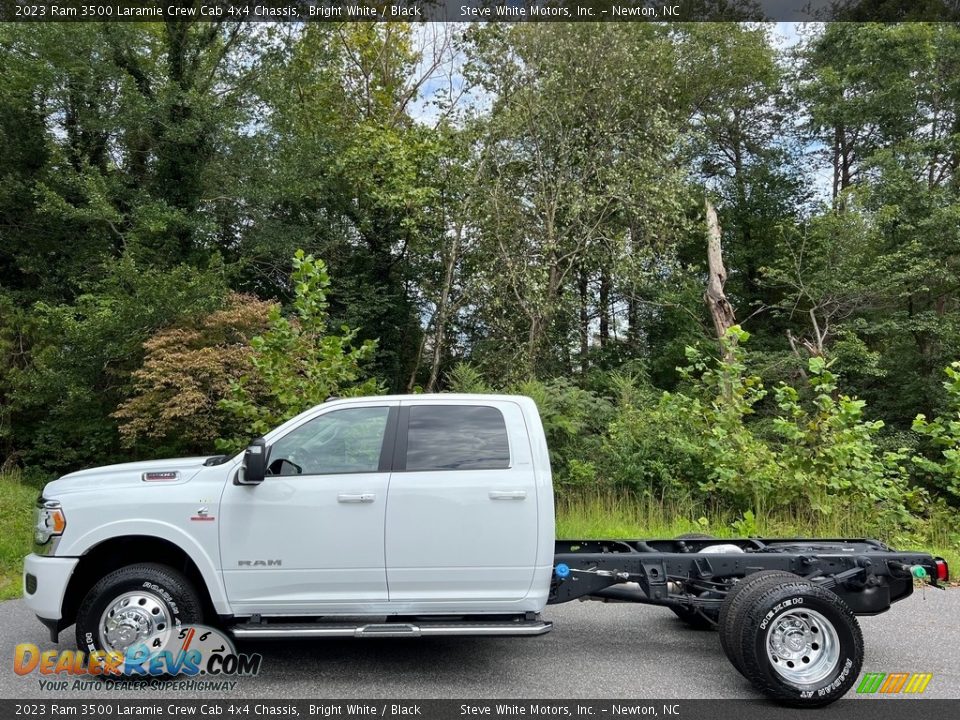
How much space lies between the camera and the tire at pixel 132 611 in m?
5.06

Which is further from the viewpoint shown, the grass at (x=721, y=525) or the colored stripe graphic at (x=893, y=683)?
the grass at (x=721, y=525)

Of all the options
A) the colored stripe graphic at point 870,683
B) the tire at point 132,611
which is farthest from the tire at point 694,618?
the tire at point 132,611

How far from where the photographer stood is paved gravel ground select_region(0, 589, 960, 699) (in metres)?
5.02

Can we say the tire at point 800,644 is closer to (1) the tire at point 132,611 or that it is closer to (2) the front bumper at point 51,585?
(1) the tire at point 132,611

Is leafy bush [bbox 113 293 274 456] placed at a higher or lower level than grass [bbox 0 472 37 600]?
higher

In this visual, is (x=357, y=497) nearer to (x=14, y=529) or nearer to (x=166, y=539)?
(x=166, y=539)

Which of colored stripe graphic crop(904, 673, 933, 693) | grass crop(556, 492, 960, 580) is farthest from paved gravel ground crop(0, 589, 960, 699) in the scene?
grass crop(556, 492, 960, 580)

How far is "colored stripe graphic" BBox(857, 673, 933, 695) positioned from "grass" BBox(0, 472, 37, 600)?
25.0 feet

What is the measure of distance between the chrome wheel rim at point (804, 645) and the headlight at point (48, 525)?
4874 mm

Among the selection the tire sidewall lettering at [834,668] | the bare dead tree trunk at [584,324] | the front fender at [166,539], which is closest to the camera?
the tire sidewall lettering at [834,668]

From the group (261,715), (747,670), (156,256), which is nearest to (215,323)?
(156,256)

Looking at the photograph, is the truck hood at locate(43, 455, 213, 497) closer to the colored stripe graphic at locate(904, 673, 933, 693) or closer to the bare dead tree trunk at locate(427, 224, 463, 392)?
the colored stripe graphic at locate(904, 673, 933, 693)

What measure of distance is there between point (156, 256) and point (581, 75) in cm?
1149

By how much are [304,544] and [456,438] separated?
50.6 inches
